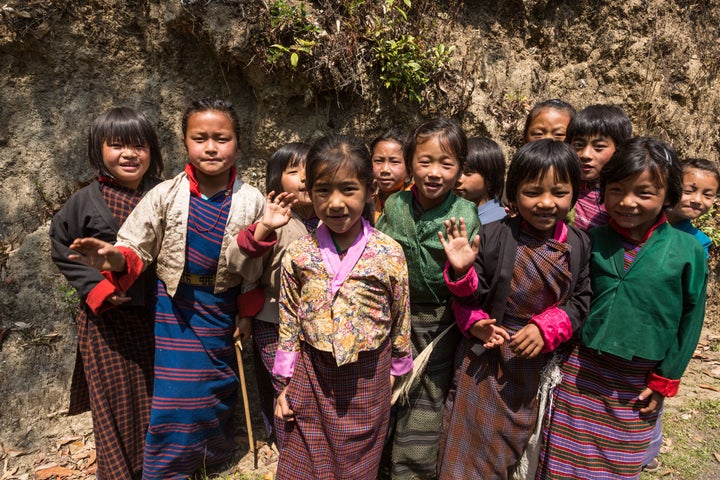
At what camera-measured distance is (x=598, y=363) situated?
2.54m

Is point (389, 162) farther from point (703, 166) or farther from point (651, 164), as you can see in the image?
point (703, 166)

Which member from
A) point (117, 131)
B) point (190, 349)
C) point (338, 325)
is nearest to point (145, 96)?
point (117, 131)

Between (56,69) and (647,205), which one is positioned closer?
(647,205)

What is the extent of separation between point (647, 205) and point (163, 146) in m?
3.58

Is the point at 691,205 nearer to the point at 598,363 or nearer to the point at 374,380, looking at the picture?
the point at 598,363

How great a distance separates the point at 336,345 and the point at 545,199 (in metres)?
1.32

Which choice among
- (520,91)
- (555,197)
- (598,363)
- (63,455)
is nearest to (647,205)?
(555,197)

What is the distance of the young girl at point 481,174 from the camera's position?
3227mm

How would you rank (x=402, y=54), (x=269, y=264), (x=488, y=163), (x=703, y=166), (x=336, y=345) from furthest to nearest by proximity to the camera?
1. (x=402, y=54)
2. (x=488, y=163)
3. (x=703, y=166)
4. (x=269, y=264)
5. (x=336, y=345)

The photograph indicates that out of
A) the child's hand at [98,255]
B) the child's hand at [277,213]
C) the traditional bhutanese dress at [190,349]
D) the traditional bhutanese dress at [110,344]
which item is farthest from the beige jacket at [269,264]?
the traditional bhutanese dress at [110,344]

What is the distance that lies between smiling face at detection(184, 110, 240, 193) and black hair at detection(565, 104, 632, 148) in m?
2.29

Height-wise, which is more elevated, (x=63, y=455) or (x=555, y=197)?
(x=555, y=197)

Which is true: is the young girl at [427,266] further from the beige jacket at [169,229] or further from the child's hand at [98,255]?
the child's hand at [98,255]

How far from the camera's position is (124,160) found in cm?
277
